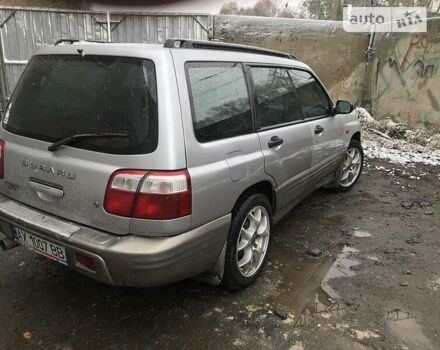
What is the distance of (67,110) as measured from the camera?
2383 mm

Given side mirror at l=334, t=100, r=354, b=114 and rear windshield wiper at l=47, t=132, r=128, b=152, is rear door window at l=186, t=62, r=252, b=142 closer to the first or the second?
rear windshield wiper at l=47, t=132, r=128, b=152

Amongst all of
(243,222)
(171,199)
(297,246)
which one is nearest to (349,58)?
(297,246)

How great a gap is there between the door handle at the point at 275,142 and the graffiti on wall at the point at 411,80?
6.45 meters

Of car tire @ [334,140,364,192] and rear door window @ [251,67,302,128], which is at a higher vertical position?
rear door window @ [251,67,302,128]

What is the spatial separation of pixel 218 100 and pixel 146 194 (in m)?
0.83

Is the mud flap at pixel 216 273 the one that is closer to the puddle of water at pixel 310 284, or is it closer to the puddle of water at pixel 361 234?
the puddle of water at pixel 310 284

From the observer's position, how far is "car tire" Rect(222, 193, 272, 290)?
8.89 feet

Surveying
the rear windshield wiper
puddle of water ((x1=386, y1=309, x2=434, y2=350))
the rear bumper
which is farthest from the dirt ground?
the rear windshield wiper

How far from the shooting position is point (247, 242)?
2926mm

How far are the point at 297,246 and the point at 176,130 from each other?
2060mm

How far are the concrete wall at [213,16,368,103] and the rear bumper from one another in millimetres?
7051

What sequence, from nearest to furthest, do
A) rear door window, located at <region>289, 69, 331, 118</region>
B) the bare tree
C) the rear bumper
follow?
the rear bumper
rear door window, located at <region>289, 69, 331, 118</region>
the bare tree

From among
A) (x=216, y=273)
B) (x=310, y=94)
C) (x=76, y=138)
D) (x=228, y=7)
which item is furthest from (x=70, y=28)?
(x=216, y=273)

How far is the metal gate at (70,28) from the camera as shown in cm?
776
